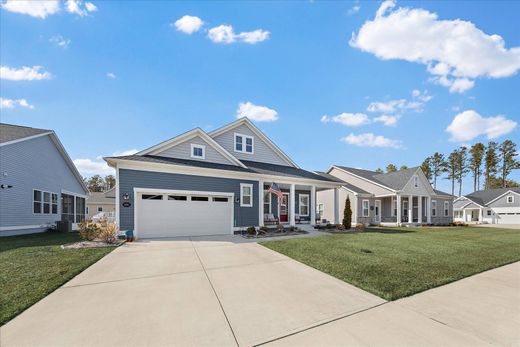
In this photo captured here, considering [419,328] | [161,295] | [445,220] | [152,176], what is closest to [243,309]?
[161,295]

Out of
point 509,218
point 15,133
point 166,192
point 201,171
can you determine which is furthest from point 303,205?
point 509,218

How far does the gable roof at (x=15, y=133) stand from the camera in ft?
43.8

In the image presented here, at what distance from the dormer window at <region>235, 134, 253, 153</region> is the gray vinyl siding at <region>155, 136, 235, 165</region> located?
8.40ft

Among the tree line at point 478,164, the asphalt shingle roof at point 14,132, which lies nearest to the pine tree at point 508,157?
the tree line at point 478,164

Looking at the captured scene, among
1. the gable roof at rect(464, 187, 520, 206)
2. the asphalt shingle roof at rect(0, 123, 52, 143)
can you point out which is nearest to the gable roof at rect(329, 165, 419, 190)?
the gable roof at rect(464, 187, 520, 206)

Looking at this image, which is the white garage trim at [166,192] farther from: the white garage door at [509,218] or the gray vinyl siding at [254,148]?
the white garage door at [509,218]

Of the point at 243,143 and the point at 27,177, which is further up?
the point at 243,143

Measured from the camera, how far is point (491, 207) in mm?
35375

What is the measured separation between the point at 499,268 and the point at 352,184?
19.9 metres

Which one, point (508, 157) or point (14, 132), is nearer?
point (14, 132)

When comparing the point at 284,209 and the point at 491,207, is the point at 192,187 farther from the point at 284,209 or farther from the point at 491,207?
the point at 491,207

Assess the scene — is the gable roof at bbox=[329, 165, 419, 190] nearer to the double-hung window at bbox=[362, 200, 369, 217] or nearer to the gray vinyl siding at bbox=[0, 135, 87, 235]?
the double-hung window at bbox=[362, 200, 369, 217]

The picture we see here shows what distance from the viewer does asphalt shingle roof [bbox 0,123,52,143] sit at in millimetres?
13590

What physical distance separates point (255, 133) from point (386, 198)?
54.7 ft
